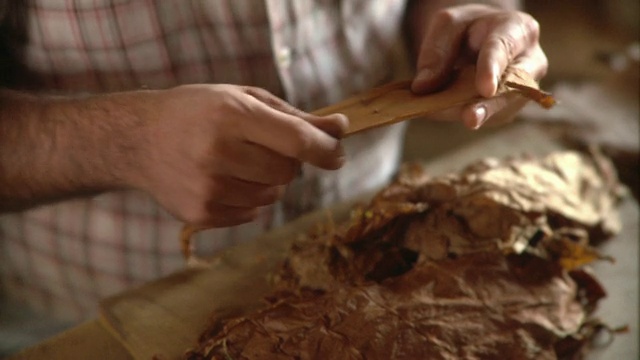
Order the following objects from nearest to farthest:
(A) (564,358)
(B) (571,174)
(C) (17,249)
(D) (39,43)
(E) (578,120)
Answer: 1. (A) (564,358)
2. (D) (39,43)
3. (B) (571,174)
4. (C) (17,249)
5. (E) (578,120)

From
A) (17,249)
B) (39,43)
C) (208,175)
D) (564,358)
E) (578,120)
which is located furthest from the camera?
(578,120)

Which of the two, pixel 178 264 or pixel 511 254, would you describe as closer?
pixel 511 254

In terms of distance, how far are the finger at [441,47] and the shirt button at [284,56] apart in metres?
0.23

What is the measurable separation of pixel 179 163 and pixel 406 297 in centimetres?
33

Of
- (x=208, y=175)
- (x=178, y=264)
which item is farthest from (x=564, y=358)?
(x=178, y=264)

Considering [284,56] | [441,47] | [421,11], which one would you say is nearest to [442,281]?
[441,47]

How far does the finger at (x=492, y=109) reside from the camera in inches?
32.6

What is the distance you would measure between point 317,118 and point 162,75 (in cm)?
37

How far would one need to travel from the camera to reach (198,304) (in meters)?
0.90

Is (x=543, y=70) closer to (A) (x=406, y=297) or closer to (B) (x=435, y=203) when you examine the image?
(B) (x=435, y=203)

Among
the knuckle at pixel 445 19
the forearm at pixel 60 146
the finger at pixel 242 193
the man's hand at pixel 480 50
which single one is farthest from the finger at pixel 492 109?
the forearm at pixel 60 146

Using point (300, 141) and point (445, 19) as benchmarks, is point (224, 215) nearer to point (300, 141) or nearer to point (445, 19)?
point (300, 141)

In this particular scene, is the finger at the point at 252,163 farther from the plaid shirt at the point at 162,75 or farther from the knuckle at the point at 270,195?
the plaid shirt at the point at 162,75

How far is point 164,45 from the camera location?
98 centimetres
